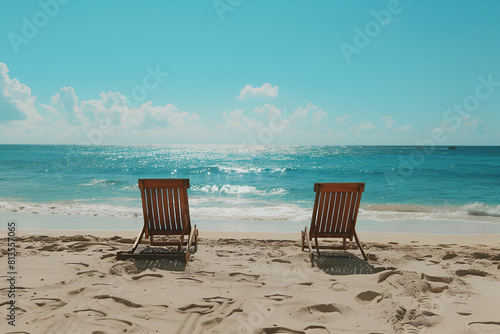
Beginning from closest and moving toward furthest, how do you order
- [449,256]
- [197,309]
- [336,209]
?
[197,309] → [449,256] → [336,209]

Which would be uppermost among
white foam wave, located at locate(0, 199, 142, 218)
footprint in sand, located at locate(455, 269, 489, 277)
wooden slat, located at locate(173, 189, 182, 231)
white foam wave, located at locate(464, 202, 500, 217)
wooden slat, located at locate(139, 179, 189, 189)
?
wooden slat, located at locate(139, 179, 189, 189)

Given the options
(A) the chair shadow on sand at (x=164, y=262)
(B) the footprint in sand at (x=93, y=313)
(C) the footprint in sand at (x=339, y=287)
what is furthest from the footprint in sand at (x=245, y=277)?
(B) the footprint in sand at (x=93, y=313)

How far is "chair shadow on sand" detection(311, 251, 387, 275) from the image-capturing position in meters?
4.40

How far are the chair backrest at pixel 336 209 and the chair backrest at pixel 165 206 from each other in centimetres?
214

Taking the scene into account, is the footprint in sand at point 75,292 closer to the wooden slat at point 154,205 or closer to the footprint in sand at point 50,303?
the footprint in sand at point 50,303

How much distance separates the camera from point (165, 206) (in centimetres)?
532

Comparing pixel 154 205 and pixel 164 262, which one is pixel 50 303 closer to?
pixel 164 262

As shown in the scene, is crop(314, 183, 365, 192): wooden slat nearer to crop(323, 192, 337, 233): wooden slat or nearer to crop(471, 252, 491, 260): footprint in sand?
crop(323, 192, 337, 233): wooden slat

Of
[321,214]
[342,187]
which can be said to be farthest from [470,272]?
[321,214]

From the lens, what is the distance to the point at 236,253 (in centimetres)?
529

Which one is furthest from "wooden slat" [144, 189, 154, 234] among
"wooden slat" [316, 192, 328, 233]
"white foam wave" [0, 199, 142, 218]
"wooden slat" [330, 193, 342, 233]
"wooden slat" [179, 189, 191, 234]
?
"white foam wave" [0, 199, 142, 218]

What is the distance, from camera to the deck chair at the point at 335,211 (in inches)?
205

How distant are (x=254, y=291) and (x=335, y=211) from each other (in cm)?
232

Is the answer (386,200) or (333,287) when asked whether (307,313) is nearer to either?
(333,287)
